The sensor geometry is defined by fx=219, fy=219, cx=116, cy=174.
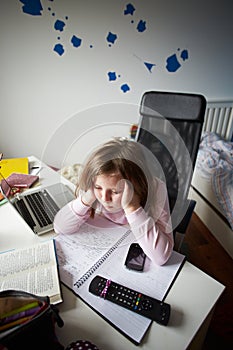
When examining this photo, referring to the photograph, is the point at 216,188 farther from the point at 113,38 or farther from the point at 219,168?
the point at 113,38

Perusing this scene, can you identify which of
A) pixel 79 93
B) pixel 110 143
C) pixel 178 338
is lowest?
pixel 178 338

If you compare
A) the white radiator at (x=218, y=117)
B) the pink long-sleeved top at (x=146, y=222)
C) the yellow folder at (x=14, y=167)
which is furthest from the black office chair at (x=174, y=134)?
the white radiator at (x=218, y=117)

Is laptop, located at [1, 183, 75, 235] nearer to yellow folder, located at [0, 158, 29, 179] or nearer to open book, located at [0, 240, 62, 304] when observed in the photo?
open book, located at [0, 240, 62, 304]

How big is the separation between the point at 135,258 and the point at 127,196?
0.20 metres

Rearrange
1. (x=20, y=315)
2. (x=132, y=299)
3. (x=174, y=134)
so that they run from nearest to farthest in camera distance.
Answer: (x=20, y=315) → (x=132, y=299) → (x=174, y=134)

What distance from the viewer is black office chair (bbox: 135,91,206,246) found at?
1138 mm

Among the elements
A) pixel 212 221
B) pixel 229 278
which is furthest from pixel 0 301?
pixel 212 221

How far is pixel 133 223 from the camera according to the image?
713mm

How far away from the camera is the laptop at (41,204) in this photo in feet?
2.71

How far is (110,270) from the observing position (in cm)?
66

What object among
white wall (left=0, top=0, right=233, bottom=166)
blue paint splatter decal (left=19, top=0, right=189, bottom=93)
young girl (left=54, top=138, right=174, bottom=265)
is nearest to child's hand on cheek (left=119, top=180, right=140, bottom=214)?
young girl (left=54, top=138, right=174, bottom=265)

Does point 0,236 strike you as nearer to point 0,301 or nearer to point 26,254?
point 26,254

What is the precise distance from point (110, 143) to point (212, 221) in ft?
4.45

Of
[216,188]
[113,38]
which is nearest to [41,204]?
[216,188]
